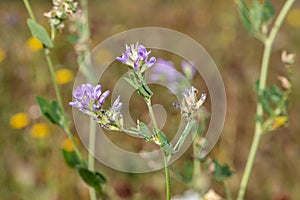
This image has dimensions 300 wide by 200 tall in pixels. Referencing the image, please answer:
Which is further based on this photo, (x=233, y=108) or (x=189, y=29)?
(x=189, y=29)

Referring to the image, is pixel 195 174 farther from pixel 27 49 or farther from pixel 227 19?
pixel 227 19

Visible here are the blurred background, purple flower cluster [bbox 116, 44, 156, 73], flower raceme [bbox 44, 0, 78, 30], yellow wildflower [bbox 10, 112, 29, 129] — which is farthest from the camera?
yellow wildflower [bbox 10, 112, 29, 129]

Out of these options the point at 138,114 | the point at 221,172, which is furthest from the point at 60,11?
the point at 138,114

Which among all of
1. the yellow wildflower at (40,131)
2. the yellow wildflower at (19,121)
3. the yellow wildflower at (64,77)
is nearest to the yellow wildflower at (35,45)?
the yellow wildflower at (64,77)

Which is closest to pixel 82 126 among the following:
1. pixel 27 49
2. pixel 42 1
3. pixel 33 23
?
pixel 27 49

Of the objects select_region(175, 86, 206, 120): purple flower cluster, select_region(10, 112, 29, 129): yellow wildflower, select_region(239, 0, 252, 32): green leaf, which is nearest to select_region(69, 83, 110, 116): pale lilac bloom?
select_region(175, 86, 206, 120): purple flower cluster

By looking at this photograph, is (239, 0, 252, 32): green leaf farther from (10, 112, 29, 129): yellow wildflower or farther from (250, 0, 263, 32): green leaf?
(10, 112, 29, 129): yellow wildflower
